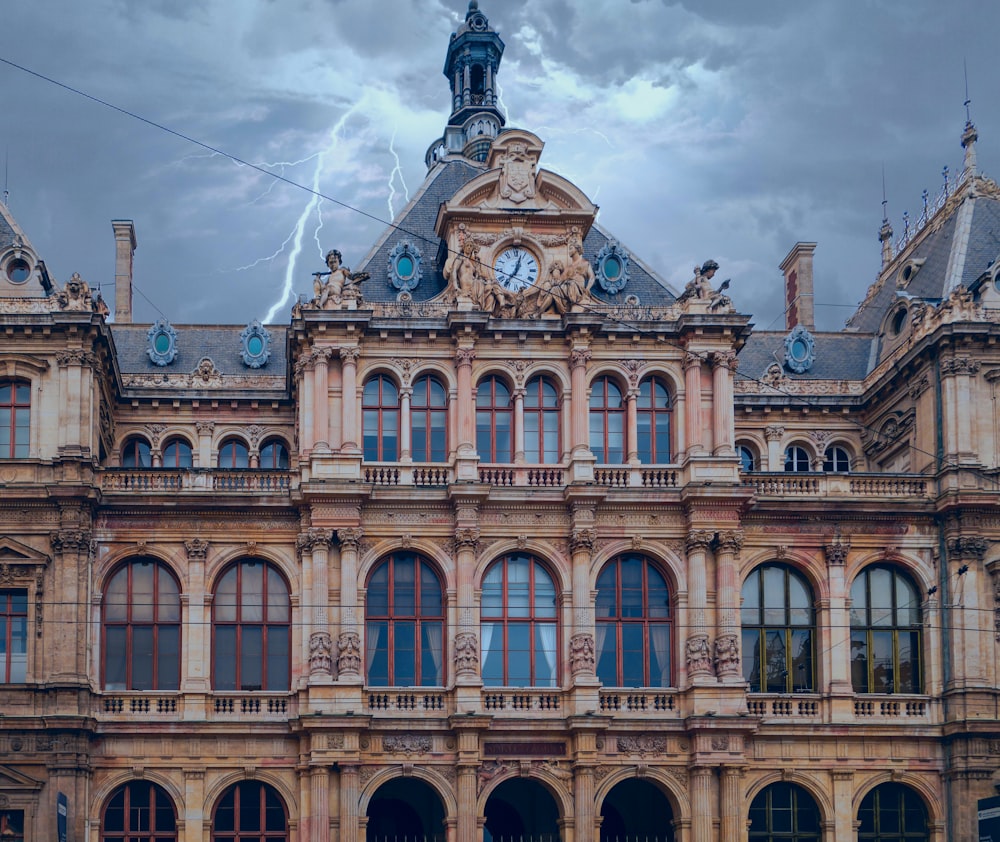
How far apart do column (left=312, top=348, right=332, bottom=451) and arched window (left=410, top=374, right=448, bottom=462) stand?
280cm

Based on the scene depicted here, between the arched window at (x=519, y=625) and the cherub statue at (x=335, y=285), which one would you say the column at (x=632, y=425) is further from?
the cherub statue at (x=335, y=285)

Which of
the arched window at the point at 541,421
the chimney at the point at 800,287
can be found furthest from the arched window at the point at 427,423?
the chimney at the point at 800,287

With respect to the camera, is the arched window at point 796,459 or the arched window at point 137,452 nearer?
the arched window at point 137,452

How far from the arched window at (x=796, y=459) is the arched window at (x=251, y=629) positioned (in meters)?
20.3

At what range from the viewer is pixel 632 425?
64188mm

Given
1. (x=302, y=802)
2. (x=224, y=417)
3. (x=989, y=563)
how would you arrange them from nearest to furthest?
(x=302, y=802)
(x=989, y=563)
(x=224, y=417)

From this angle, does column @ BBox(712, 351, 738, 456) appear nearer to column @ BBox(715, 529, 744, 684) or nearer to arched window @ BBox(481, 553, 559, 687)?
column @ BBox(715, 529, 744, 684)

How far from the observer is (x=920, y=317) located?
223ft

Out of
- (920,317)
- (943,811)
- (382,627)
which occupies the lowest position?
(943,811)

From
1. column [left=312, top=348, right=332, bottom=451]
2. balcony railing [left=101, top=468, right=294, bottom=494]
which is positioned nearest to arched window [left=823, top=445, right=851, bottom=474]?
column [left=312, top=348, right=332, bottom=451]

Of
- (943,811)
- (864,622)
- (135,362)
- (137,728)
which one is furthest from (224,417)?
(943,811)

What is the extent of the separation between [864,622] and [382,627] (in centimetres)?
1599

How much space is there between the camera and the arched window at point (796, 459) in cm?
7250

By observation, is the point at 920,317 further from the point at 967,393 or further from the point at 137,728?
the point at 137,728
